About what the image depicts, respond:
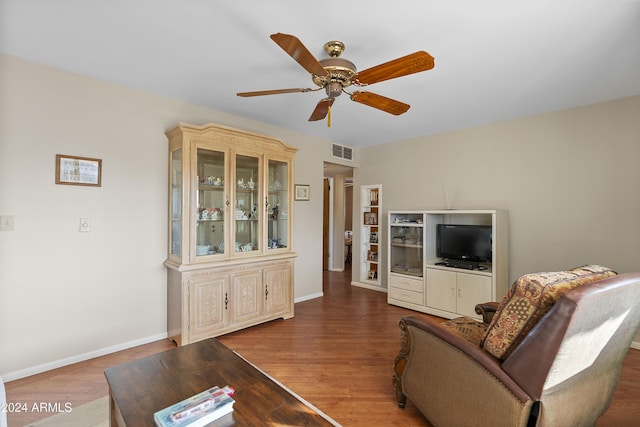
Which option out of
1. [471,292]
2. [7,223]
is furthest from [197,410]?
[471,292]

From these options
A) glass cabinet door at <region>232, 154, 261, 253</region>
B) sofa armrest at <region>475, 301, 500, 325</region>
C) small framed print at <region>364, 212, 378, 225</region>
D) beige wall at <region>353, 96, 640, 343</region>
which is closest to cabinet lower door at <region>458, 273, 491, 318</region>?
beige wall at <region>353, 96, 640, 343</region>

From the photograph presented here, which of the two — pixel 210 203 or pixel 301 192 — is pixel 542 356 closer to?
pixel 210 203

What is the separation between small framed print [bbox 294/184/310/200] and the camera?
13.7 feet

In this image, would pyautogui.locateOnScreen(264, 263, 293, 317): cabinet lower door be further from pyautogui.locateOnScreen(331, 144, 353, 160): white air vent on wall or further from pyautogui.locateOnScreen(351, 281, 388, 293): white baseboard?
pyautogui.locateOnScreen(331, 144, 353, 160): white air vent on wall

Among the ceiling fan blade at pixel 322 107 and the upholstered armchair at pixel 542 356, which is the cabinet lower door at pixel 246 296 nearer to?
the ceiling fan blade at pixel 322 107

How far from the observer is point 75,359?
8.08 feet

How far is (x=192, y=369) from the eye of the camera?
155cm

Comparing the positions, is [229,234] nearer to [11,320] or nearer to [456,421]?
[11,320]

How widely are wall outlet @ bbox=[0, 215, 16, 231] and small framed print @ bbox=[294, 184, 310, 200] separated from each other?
282 cm

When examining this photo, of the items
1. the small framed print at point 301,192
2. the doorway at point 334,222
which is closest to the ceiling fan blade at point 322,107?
the small framed print at point 301,192

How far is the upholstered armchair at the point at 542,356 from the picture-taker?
119 cm

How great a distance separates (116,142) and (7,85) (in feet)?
2.45

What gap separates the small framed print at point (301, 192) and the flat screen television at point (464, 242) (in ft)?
6.19

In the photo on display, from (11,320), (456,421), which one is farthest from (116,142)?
(456,421)
